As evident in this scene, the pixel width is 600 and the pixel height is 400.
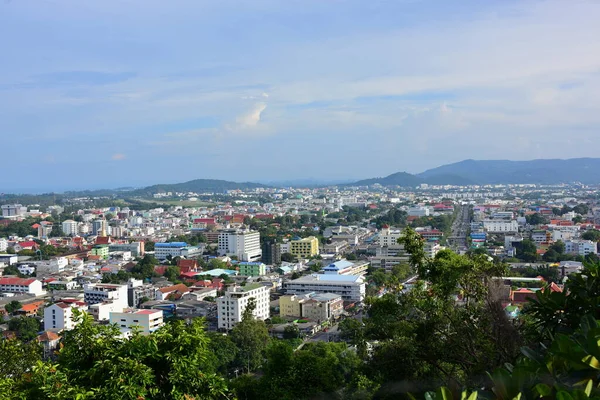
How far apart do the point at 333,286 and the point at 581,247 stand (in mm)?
7984

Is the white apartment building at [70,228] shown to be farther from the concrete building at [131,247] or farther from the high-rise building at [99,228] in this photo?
the concrete building at [131,247]

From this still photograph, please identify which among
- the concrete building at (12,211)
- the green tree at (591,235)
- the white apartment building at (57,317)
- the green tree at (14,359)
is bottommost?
the white apartment building at (57,317)

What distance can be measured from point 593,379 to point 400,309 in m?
1.58

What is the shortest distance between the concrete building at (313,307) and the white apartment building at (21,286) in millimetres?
5604

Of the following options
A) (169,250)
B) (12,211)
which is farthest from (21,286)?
(12,211)

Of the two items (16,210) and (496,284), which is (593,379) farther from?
(16,210)

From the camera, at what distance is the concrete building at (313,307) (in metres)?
9.78

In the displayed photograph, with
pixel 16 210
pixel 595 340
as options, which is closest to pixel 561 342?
pixel 595 340

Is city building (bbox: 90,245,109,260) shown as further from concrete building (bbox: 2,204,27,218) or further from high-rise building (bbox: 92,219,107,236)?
concrete building (bbox: 2,204,27,218)

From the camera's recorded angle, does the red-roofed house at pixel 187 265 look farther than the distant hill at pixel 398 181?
No

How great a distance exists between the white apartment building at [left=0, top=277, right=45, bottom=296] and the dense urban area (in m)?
0.03

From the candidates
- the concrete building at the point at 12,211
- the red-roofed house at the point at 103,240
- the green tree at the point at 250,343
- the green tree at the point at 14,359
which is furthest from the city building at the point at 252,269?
the concrete building at the point at 12,211

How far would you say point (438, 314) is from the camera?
2682 mm

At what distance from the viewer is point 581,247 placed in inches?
603
